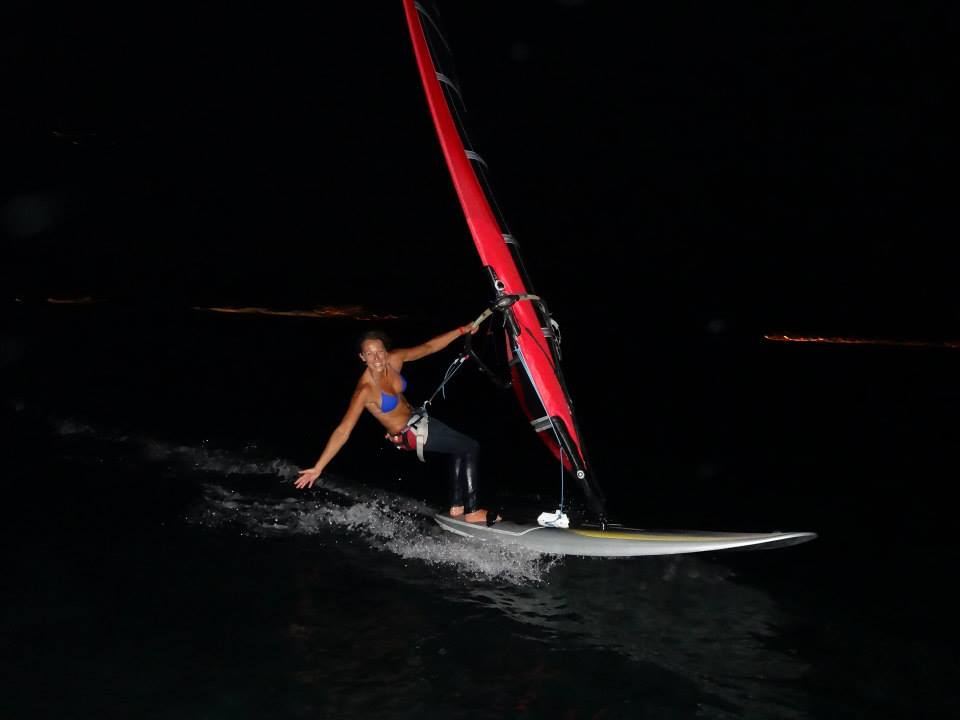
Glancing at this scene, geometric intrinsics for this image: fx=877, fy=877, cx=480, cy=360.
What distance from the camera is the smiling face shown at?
25.6 feet

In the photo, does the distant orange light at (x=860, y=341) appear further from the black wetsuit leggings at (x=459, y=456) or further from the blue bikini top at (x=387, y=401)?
the blue bikini top at (x=387, y=401)

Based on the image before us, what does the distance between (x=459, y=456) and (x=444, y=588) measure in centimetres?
130

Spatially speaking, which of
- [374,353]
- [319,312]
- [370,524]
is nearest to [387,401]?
[374,353]

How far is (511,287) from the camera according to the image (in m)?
7.89

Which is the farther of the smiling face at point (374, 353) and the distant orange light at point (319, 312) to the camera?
the distant orange light at point (319, 312)

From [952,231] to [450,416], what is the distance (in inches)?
3037

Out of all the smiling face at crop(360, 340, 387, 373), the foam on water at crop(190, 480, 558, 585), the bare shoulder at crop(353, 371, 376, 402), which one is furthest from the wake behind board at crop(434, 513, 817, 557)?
the smiling face at crop(360, 340, 387, 373)

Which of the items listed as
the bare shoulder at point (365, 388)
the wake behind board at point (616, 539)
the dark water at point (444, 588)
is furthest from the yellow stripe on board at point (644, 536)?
the bare shoulder at point (365, 388)

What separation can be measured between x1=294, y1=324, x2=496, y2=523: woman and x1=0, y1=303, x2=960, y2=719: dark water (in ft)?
2.03

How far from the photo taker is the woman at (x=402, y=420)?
25.7 ft

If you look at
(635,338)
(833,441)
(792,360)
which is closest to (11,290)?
(635,338)

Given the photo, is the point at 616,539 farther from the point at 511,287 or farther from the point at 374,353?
the point at 374,353

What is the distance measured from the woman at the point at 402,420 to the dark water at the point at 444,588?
62cm

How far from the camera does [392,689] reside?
579 cm
